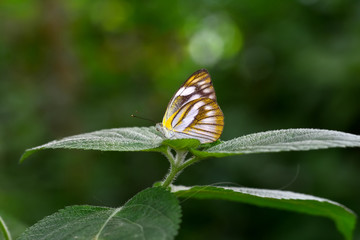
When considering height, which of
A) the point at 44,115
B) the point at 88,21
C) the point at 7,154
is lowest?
the point at 7,154

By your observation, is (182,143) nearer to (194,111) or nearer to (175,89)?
(194,111)

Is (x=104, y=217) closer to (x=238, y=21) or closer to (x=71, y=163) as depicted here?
(x=71, y=163)

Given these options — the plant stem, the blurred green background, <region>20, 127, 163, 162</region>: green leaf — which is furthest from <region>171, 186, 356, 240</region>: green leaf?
the blurred green background

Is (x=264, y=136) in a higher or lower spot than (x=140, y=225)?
higher

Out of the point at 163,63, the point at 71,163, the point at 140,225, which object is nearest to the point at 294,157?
the point at 71,163

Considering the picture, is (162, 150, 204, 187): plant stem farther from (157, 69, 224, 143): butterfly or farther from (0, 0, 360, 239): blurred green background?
(0, 0, 360, 239): blurred green background
